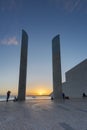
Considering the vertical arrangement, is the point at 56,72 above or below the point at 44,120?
above

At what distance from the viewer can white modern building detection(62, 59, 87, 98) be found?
30797 millimetres

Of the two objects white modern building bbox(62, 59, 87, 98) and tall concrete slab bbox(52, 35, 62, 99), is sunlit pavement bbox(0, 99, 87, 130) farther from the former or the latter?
white modern building bbox(62, 59, 87, 98)

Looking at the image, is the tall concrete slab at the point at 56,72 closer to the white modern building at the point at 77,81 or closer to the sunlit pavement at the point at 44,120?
the white modern building at the point at 77,81

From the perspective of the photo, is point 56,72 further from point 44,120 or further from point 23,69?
point 44,120

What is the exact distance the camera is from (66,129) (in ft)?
11.0

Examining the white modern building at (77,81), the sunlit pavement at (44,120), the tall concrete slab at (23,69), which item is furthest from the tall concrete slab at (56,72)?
the sunlit pavement at (44,120)

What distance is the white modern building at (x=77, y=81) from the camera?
101 feet

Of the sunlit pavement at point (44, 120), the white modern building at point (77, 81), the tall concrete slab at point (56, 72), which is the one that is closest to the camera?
Answer: the sunlit pavement at point (44, 120)

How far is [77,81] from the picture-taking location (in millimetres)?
34188

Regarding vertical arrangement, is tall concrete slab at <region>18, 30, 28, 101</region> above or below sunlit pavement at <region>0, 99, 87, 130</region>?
above

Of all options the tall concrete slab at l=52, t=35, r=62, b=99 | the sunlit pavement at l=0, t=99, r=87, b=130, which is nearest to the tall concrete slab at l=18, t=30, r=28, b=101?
the tall concrete slab at l=52, t=35, r=62, b=99

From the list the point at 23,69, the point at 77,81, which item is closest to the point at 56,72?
the point at 23,69

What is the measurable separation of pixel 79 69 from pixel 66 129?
101 feet

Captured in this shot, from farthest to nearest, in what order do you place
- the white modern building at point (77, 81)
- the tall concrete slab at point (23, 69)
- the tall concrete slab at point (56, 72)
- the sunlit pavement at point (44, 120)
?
the white modern building at point (77, 81)
the tall concrete slab at point (56, 72)
the tall concrete slab at point (23, 69)
the sunlit pavement at point (44, 120)
